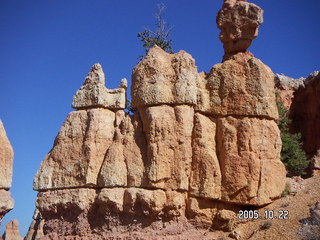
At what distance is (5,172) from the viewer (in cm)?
1638

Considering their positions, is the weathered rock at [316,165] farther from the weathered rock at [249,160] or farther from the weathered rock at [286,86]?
the weathered rock at [286,86]

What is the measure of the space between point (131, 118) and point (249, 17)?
21.3 feet

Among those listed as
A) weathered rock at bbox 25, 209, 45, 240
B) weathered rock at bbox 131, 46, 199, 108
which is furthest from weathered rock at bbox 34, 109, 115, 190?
weathered rock at bbox 25, 209, 45, 240

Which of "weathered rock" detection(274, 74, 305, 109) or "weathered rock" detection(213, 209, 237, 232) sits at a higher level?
"weathered rock" detection(274, 74, 305, 109)

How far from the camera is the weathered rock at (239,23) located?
63.3 ft

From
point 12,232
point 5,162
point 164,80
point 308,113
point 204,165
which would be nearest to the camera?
point 5,162

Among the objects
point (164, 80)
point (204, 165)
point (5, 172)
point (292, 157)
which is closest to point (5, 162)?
point (5, 172)

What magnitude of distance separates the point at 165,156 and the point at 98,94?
12.5 ft

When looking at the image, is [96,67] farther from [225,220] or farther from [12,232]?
[12,232]

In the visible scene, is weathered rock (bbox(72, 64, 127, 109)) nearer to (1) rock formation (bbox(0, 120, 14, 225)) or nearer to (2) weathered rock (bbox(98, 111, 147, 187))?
(2) weathered rock (bbox(98, 111, 147, 187))

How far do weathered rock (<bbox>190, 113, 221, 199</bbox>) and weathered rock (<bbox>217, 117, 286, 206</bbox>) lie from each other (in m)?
0.34

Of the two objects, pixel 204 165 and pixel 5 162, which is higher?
pixel 204 165

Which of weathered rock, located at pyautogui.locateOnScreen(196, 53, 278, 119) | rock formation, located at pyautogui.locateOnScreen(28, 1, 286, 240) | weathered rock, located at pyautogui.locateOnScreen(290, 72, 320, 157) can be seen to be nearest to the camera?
rock formation, located at pyautogui.locateOnScreen(28, 1, 286, 240)

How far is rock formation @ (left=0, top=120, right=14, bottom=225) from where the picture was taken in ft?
52.0
